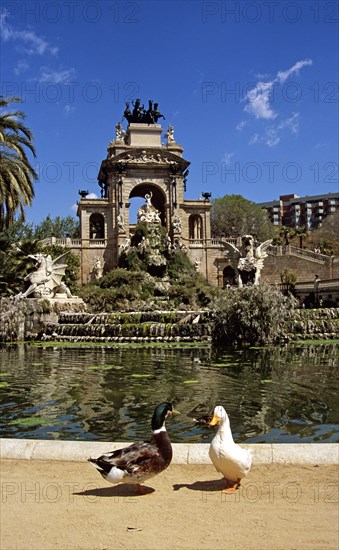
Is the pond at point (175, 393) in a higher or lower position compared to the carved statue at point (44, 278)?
lower

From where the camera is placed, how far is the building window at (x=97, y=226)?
5322cm

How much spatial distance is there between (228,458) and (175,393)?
5.27 metres

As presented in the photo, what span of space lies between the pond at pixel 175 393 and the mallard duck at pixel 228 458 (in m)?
1.95

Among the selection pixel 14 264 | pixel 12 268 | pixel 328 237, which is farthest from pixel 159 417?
pixel 328 237

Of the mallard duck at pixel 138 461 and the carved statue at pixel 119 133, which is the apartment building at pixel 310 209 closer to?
the carved statue at pixel 119 133

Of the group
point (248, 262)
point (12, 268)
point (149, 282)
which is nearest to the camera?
point (248, 262)

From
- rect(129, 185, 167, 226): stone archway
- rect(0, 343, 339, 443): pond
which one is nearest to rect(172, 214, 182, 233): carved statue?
rect(129, 185, 167, 226): stone archway

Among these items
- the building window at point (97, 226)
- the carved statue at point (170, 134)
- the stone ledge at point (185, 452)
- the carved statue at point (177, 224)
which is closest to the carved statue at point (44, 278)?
the stone ledge at point (185, 452)

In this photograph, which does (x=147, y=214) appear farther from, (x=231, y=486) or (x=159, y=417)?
(x=231, y=486)

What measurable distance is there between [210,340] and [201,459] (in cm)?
1472

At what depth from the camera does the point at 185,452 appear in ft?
18.7

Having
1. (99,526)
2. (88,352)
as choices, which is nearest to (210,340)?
(88,352)

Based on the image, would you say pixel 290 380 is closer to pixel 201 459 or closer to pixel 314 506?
pixel 201 459

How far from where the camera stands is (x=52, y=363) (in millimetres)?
15031
